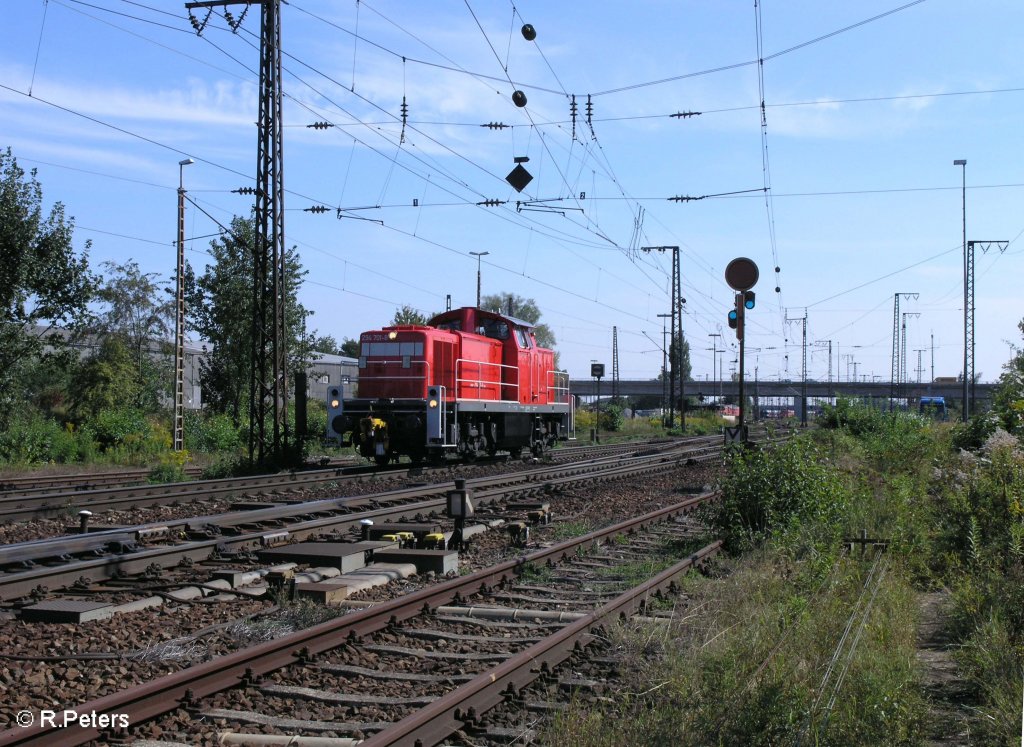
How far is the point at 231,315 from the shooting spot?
35.1 m

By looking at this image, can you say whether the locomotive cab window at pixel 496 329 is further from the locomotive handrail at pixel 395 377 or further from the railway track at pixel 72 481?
the railway track at pixel 72 481

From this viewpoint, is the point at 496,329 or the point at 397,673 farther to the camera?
the point at 496,329

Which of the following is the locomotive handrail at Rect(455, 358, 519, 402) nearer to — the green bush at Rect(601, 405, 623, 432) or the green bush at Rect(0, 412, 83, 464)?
the green bush at Rect(0, 412, 83, 464)

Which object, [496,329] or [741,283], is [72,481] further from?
[741,283]

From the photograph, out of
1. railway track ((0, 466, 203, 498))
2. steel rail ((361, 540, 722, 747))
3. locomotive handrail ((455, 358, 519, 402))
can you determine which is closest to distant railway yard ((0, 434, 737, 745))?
steel rail ((361, 540, 722, 747))

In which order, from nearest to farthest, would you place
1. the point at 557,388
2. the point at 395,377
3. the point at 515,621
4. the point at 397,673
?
the point at 397,673 → the point at 515,621 → the point at 395,377 → the point at 557,388

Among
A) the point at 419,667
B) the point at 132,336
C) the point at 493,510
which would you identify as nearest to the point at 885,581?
the point at 419,667

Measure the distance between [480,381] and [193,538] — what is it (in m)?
11.4

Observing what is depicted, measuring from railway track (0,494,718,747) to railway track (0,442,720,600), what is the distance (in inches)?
113

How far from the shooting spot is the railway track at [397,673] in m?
4.42

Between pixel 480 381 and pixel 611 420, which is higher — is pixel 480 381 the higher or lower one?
the higher one

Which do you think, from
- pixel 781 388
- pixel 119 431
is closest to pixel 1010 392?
pixel 119 431

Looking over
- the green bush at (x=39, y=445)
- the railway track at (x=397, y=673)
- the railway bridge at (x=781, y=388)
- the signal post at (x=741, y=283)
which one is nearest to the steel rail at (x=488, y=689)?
the railway track at (x=397, y=673)

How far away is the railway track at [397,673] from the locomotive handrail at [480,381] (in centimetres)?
1188
